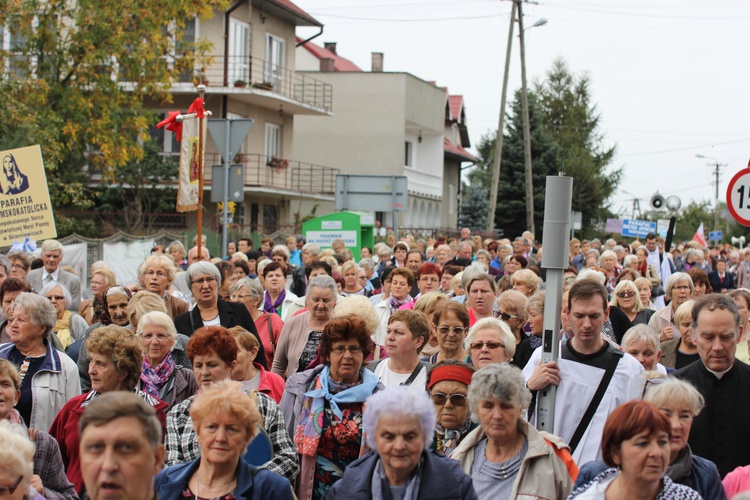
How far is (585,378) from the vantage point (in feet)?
20.1

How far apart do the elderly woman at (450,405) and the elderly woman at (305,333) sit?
7.21 feet

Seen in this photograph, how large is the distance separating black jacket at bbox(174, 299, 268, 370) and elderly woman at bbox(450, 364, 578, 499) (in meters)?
3.77

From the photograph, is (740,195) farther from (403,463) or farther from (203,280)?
(403,463)

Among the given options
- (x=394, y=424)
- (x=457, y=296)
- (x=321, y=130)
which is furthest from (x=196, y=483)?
(x=321, y=130)

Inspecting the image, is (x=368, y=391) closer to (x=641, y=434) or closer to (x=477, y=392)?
(x=477, y=392)

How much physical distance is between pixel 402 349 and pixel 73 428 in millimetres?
2183

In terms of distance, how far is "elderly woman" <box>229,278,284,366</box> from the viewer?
9.70 metres

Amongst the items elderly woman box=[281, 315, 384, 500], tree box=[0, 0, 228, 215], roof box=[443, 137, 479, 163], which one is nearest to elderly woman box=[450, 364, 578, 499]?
elderly woman box=[281, 315, 384, 500]

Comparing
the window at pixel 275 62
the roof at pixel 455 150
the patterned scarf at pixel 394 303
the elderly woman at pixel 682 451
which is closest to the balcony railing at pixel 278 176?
the window at pixel 275 62

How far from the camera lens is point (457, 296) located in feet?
38.3

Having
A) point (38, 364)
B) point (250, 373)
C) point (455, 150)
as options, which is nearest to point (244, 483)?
point (250, 373)

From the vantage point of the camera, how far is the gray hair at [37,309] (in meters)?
7.20

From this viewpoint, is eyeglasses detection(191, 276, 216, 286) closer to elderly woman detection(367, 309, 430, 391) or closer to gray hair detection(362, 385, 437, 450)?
elderly woman detection(367, 309, 430, 391)

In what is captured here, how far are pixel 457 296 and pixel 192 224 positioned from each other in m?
21.8
